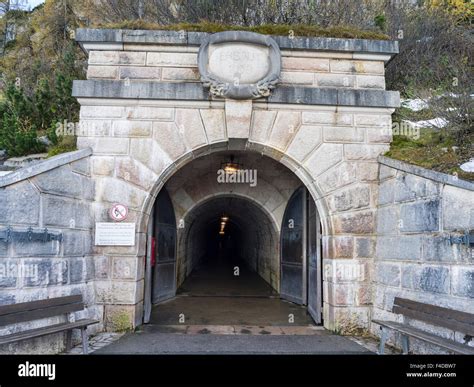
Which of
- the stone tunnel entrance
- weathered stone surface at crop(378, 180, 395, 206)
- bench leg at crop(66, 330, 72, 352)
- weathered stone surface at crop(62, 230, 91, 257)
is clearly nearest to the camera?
bench leg at crop(66, 330, 72, 352)

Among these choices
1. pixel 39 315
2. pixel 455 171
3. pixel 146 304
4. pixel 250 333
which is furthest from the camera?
pixel 146 304

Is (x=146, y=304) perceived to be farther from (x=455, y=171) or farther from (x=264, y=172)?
(x=455, y=171)

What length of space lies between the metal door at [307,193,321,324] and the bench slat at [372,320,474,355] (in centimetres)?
165

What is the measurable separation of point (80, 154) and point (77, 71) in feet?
24.1

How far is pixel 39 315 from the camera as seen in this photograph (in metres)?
4.29

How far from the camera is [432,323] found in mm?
4129

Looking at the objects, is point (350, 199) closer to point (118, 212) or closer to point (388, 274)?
point (388, 274)

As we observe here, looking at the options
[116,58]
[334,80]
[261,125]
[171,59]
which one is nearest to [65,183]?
[116,58]

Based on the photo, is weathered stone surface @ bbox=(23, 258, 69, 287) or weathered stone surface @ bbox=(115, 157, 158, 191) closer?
weathered stone surface @ bbox=(23, 258, 69, 287)

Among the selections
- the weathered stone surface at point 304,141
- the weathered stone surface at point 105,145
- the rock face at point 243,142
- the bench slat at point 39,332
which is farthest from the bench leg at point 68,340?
the weathered stone surface at point 304,141

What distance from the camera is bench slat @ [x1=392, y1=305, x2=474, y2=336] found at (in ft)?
12.0

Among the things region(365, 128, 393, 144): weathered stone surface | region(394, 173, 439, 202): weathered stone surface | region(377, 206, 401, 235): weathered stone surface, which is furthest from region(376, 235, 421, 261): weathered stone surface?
region(365, 128, 393, 144): weathered stone surface

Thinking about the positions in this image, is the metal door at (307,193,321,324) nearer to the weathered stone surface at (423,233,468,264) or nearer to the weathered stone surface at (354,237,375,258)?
the weathered stone surface at (354,237,375,258)

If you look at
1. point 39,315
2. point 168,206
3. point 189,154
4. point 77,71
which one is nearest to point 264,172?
point 168,206
